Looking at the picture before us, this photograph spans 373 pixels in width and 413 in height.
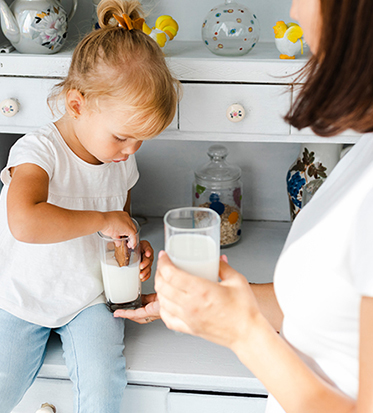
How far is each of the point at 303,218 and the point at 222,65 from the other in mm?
556

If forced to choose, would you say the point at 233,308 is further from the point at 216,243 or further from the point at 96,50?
the point at 96,50

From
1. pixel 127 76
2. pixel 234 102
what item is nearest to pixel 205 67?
pixel 234 102

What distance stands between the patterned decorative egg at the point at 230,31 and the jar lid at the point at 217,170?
35 centimetres

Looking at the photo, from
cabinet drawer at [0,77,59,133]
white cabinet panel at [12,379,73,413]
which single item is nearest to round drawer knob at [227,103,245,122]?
cabinet drawer at [0,77,59,133]

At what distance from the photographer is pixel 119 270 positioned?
1001mm

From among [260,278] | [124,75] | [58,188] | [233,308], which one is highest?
[124,75]

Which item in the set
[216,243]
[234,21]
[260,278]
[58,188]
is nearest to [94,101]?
[58,188]

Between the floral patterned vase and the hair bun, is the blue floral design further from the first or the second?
the hair bun

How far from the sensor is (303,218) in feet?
2.12

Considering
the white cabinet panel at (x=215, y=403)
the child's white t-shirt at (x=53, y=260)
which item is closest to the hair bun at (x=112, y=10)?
the child's white t-shirt at (x=53, y=260)

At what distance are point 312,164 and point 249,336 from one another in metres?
0.88

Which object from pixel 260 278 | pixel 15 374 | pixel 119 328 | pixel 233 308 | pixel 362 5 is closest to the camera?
pixel 362 5

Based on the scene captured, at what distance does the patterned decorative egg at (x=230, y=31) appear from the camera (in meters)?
1.11

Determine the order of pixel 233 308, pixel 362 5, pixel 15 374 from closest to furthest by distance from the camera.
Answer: pixel 362 5 → pixel 233 308 → pixel 15 374
